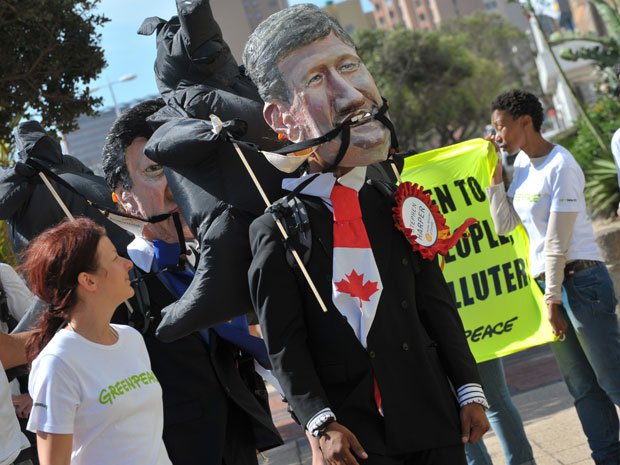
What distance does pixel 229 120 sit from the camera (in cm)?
358

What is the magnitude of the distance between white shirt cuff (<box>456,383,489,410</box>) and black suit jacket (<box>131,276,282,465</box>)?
124cm

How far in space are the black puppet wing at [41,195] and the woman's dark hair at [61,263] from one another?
1313 millimetres

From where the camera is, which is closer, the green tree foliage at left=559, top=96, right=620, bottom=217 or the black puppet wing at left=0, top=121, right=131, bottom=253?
the black puppet wing at left=0, top=121, right=131, bottom=253

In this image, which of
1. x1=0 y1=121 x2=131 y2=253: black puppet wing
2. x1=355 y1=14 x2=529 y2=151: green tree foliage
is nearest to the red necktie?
x1=0 y1=121 x2=131 y2=253: black puppet wing

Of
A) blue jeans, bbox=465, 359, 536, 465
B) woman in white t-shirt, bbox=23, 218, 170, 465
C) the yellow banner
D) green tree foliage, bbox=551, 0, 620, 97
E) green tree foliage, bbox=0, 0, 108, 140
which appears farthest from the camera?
green tree foliage, bbox=551, 0, 620, 97

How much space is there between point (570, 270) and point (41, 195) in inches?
108

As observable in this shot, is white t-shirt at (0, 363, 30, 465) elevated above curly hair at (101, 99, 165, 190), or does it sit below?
below

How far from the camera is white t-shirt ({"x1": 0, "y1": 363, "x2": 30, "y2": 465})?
4016 mm

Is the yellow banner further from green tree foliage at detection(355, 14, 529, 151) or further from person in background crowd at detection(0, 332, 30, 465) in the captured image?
green tree foliage at detection(355, 14, 529, 151)

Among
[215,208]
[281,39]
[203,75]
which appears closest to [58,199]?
[203,75]

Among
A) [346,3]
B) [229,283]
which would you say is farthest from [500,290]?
[346,3]

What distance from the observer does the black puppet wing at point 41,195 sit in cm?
475

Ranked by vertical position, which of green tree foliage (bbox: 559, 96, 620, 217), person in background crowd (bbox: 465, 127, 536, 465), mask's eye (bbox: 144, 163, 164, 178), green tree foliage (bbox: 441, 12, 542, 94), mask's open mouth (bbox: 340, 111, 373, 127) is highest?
mask's open mouth (bbox: 340, 111, 373, 127)

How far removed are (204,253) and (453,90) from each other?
52.6m
